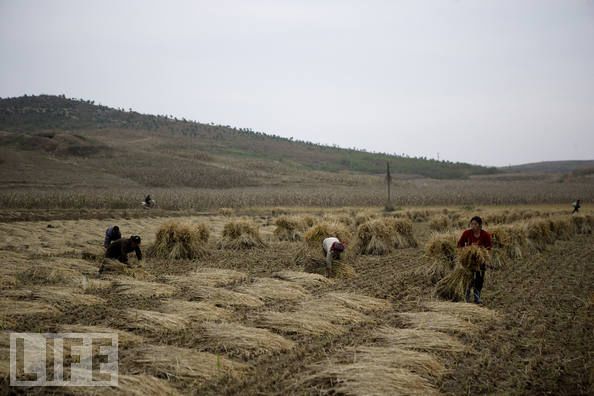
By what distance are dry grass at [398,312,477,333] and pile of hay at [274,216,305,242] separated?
1064cm

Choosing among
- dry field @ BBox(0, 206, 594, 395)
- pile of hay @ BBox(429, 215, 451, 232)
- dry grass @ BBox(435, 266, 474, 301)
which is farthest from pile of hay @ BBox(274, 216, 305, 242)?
dry grass @ BBox(435, 266, 474, 301)

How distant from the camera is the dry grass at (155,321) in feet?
21.0

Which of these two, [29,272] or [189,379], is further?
[29,272]

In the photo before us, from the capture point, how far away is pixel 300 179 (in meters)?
73.2

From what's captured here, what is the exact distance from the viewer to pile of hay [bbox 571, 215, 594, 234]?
19.8 metres

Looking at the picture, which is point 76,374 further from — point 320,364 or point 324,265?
point 324,265

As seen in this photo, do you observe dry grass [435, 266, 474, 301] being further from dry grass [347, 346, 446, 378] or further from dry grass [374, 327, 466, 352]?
dry grass [347, 346, 446, 378]

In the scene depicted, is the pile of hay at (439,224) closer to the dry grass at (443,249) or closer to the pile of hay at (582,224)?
the pile of hay at (582,224)

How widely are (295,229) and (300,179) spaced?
55.6 m

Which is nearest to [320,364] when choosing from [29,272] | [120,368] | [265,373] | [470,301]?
[265,373]

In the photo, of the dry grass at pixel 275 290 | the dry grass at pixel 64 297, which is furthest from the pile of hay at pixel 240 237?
Result: the dry grass at pixel 64 297

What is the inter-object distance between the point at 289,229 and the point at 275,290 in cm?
918

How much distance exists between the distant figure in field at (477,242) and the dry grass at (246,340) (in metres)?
3.86

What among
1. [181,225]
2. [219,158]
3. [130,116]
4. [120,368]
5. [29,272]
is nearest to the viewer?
[120,368]
